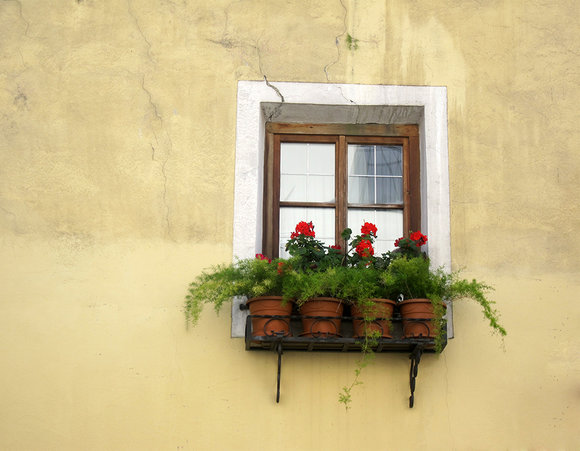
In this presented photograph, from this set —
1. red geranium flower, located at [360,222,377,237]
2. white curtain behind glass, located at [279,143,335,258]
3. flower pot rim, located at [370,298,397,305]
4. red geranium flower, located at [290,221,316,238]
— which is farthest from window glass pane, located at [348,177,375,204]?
flower pot rim, located at [370,298,397,305]

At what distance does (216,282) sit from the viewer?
17.0 ft

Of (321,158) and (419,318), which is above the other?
(321,158)

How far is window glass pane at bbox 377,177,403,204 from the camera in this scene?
593 centimetres

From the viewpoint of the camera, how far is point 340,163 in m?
5.95

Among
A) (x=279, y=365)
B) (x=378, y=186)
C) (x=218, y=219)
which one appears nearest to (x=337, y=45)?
(x=378, y=186)

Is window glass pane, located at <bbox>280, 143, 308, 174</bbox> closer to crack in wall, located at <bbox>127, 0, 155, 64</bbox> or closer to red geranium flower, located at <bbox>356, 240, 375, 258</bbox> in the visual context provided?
red geranium flower, located at <bbox>356, 240, 375, 258</bbox>

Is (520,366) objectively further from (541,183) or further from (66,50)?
(66,50)

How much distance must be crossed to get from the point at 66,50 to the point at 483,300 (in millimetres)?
2970

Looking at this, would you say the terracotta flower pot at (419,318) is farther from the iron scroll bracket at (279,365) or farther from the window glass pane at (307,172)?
the window glass pane at (307,172)

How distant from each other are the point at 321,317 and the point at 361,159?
1.36 m

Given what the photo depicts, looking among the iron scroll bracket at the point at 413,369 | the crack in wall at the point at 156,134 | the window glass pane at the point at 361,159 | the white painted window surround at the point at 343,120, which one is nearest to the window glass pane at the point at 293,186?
the white painted window surround at the point at 343,120

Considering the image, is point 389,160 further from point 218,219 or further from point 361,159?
point 218,219

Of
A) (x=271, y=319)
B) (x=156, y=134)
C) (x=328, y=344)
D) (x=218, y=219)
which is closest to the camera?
(x=271, y=319)

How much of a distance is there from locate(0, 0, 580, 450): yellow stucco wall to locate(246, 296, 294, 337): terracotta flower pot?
31cm
